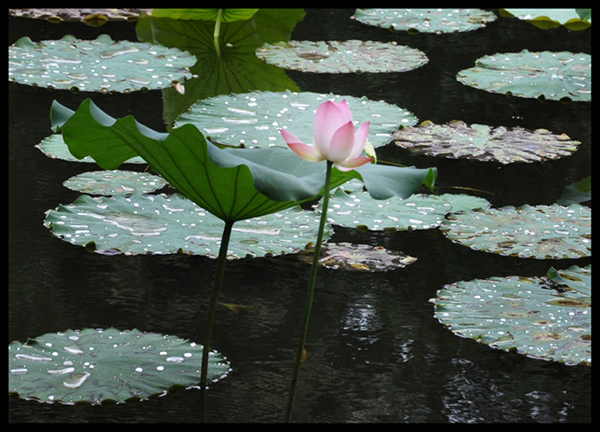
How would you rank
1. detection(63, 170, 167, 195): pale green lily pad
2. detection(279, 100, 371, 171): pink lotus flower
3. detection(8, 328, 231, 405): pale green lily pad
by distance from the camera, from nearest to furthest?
detection(279, 100, 371, 171): pink lotus flower → detection(8, 328, 231, 405): pale green lily pad → detection(63, 170, 167, 195): pale green lily pad

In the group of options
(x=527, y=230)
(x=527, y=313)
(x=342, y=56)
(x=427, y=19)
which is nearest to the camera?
(x=527, y=313)

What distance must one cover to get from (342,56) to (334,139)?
9.42 ft

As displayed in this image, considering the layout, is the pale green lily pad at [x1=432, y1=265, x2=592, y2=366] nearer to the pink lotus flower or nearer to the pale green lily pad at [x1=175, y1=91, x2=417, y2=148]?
the pink lotus flower

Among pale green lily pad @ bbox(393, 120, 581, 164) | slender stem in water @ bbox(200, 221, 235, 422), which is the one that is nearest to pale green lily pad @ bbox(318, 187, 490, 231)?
pale green lily pad @ bbox(393, 120, 581, 164)

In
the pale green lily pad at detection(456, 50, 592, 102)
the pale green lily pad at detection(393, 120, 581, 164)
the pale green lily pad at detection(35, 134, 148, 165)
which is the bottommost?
the pale green lily pad at detection(35, 134, 148, 165)

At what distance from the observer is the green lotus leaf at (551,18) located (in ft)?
15.8

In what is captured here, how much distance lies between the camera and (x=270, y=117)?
2.83 meters

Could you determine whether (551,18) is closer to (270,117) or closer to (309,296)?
(270,117)

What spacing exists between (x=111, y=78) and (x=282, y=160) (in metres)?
2.10

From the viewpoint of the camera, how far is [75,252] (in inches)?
77.0

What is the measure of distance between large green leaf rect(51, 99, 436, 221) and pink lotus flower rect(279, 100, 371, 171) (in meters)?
0.04

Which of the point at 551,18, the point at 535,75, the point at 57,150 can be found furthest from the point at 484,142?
the point at 551,18

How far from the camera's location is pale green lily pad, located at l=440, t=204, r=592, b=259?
1989 mm

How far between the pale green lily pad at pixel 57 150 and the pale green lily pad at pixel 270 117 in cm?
33
